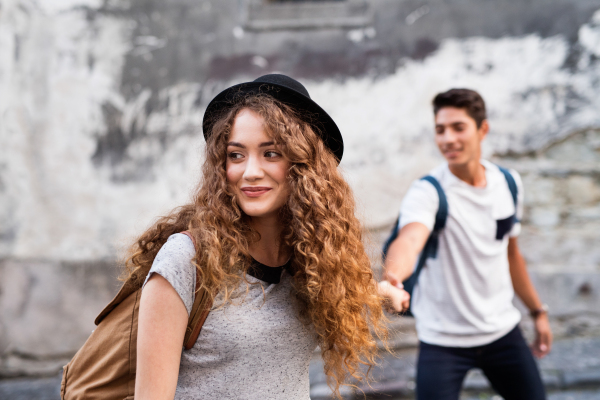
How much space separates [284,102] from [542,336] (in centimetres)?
218

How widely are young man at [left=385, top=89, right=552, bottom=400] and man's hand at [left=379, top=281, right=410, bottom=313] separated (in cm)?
23

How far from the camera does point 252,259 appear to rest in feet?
5.10

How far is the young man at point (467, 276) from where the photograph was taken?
94.0 inches

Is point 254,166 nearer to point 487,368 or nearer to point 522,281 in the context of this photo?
point 487,368

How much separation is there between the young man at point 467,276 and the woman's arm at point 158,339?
1.17 metres

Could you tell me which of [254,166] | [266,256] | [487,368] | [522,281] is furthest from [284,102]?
[522,281]

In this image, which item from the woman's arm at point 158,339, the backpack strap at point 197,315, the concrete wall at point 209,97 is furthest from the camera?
the concrete wall at point 209,97

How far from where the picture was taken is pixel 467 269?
8.46 feet

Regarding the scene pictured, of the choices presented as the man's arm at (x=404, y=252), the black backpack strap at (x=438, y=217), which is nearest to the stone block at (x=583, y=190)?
the black backpack strap at (x=438, y=217)

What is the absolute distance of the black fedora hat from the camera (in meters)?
1.57

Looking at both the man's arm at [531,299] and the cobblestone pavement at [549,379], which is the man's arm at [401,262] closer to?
the man's arm at [531,299]

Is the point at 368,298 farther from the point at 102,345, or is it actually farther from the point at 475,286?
the point at 475,286

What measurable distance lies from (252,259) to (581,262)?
13.5 ft

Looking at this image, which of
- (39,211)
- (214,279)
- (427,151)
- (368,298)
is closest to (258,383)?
(214,279)
